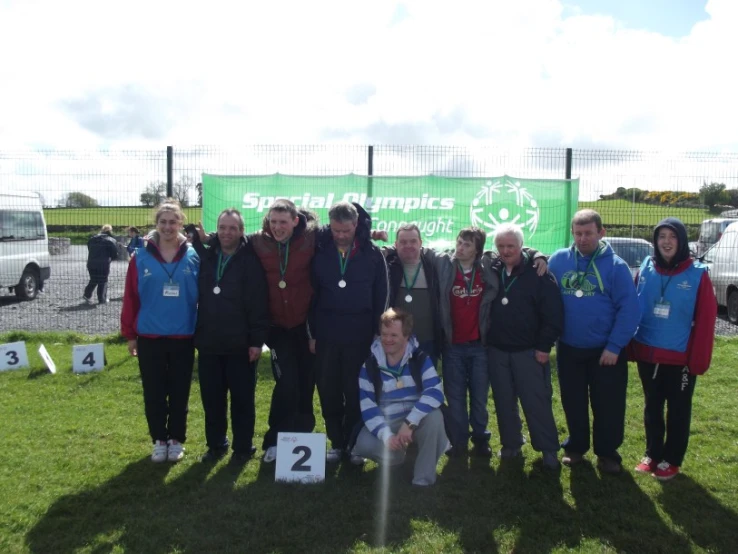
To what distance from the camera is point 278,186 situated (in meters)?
8.30

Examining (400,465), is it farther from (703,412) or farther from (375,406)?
(703,412)

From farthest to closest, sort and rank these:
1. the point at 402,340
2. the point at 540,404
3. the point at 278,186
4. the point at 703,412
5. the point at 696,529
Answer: the point at 278,186 → the point at 703,412 → the point at 540,404 → the point at 402,340 → the point at 696,529

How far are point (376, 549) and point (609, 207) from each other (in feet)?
21.2

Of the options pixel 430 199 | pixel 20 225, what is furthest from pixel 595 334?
pixel 20 225

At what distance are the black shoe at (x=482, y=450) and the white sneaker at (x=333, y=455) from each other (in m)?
1.02

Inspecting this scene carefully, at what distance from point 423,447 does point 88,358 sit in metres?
4.43

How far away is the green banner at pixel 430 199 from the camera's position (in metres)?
8.21

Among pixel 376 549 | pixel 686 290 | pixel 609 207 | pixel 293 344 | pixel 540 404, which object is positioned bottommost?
pixel 376 549

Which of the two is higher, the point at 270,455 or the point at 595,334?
the point at 595,334

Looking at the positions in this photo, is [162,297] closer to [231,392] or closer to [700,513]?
[231,392]

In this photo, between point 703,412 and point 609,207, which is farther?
point 609,207

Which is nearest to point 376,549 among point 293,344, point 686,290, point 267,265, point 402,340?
point 402,340

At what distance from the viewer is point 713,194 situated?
8938 millimetres

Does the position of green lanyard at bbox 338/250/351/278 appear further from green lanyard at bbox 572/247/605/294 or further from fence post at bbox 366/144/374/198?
fence post at bbox 366/144/374/198
